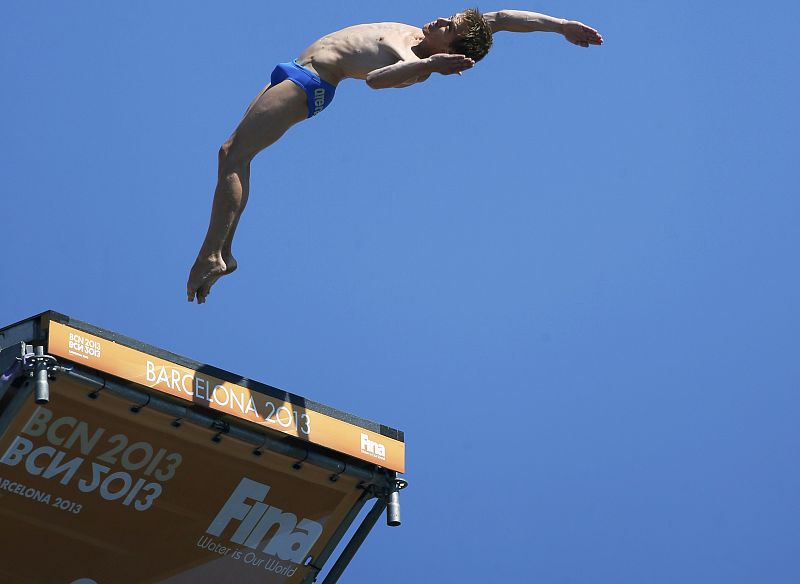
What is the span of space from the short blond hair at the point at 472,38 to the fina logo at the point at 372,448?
3.18 m

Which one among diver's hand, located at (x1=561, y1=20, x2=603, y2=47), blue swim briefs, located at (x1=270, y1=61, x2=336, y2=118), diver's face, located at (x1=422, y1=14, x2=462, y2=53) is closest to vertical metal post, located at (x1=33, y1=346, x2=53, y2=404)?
blue swim briefs, located at (x1=270, y1=61, x2=336, y2=118)

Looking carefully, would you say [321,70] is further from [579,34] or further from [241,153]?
[579,34]

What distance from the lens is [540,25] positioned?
14391 millimetres

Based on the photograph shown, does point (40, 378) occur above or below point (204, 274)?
below

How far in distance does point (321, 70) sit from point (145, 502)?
3.72 meters

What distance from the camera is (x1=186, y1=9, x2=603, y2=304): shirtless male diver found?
13953mm

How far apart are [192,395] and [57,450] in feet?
3.54

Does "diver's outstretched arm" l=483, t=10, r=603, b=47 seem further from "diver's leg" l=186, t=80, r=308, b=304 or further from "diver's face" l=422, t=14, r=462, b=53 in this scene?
"diver's leg" l=186, t=80, r=308, b=304

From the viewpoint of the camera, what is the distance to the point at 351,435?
14.4 meters

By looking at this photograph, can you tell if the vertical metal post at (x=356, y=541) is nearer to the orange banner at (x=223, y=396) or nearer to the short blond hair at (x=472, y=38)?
the orange banner at (x=223, y=396)

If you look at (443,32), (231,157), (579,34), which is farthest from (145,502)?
(579,34)

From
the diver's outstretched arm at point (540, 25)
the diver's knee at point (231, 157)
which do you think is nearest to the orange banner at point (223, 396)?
the diver's knee at point (231, 157)

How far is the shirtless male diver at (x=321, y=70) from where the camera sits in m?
14.0

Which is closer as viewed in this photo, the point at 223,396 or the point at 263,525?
the point at 223,396
